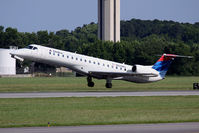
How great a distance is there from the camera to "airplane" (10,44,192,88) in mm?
43344

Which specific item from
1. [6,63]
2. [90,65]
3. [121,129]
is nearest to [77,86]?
[90,65]

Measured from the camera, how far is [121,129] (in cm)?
1833

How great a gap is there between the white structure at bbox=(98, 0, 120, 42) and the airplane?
4240 inches

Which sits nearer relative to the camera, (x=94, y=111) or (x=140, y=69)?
(x=94, y=111)

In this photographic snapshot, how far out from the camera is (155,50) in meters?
122

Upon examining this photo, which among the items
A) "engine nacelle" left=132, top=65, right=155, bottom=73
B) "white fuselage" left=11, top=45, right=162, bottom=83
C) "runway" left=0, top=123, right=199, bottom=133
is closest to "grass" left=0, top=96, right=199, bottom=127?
"runway" left=0, top=123, right=199, bottom=133

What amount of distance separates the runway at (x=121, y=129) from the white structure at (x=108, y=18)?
137m

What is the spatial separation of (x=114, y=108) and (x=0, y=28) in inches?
5489

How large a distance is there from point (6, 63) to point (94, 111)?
8041cm

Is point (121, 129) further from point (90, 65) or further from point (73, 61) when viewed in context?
point (90, 65)

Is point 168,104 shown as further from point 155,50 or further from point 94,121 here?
point 155,50

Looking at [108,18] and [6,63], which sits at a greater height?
[108,18]

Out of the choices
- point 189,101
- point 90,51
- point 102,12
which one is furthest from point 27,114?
point 102,12

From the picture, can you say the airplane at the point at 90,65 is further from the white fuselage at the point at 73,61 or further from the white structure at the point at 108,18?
the white structure at the point at 108,18
